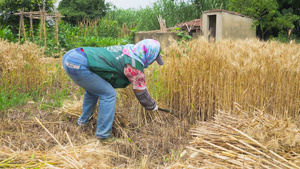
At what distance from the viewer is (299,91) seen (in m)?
3.11

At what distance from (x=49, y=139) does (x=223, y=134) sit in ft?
6.23

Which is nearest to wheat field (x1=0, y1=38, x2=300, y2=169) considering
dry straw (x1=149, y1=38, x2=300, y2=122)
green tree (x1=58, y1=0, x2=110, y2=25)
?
dry straw (x1=149, y1=38, x2=300, y2=122)

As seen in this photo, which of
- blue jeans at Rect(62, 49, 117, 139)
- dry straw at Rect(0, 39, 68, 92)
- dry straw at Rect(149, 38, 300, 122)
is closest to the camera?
blue jeans at Rect(62, 49, 117, 139)

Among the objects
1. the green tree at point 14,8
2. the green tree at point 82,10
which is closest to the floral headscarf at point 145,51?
the green tree at point 14,8

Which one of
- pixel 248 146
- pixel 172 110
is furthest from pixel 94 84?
pixel 248 146

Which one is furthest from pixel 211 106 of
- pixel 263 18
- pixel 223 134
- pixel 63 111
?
pixel 263 18

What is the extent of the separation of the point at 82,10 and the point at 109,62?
1680cm

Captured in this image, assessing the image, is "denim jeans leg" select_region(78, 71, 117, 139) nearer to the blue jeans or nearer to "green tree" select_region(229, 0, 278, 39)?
the blue jeans

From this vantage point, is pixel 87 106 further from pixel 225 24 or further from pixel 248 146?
pixel 225 24

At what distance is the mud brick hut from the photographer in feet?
34.3

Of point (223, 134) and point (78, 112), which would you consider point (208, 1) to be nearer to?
point (78, 112)

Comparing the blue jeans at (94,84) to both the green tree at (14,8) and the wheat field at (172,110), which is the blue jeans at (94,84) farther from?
the green tree at (14,8)

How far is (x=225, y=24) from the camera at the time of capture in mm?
10773

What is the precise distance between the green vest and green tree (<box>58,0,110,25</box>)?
610 inches
